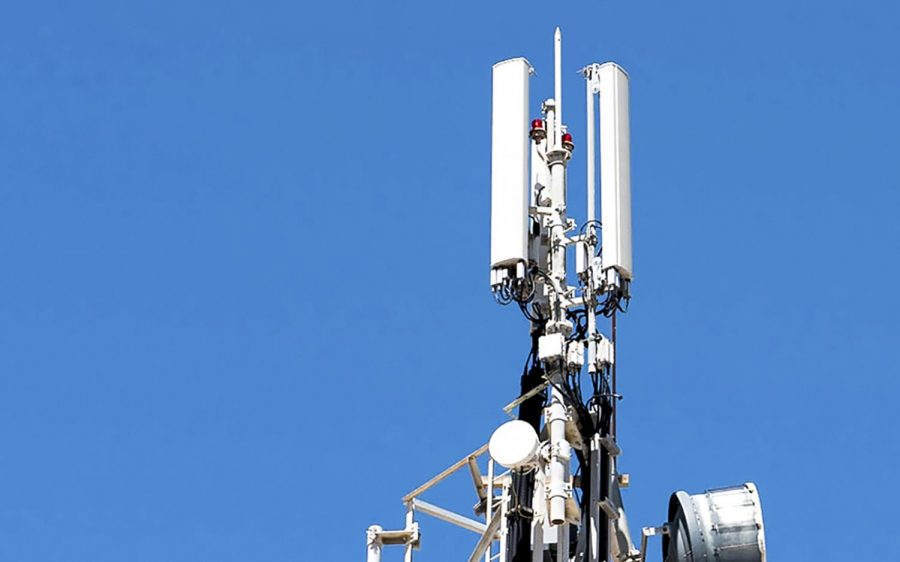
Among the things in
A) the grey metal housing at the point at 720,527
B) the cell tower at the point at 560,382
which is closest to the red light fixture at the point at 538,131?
the cell tower at the point at 560,382

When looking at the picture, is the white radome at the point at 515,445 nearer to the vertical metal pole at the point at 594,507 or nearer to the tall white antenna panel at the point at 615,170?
the vertical metal pole at the point at 594,507

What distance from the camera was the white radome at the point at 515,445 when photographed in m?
42.2

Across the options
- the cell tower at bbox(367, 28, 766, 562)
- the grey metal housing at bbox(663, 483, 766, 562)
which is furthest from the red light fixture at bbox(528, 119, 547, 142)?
the grey metal housing at bbox(663, 483, 766, 562)

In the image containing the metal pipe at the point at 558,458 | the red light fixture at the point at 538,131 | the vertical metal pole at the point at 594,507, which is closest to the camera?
the metal pipe at the point at 558,458

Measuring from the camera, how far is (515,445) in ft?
139

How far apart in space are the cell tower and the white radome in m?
0.02

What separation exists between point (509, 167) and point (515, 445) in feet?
17.7

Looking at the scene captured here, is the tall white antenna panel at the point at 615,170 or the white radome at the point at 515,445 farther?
the tall white antenna panel at the point at 615,170

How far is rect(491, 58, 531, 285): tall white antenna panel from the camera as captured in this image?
4375cm

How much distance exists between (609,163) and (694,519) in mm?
6839

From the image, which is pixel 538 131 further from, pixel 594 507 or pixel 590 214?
pixel 594 507

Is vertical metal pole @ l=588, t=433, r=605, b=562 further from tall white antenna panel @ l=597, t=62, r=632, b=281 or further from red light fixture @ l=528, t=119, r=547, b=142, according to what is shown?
red light fixture @ l=528, t=119, r=547, b=142

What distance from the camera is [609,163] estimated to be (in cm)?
4469

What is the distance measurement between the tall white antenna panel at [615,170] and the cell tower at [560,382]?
26mm
